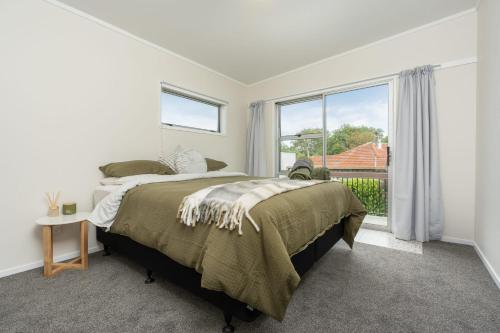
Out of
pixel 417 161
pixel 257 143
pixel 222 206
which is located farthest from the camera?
pixel 257 143

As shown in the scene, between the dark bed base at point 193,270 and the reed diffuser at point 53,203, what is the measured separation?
0.41 m

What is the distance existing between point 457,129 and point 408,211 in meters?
1.08

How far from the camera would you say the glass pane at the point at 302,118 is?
370cm

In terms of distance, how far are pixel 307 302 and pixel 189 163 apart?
201cm

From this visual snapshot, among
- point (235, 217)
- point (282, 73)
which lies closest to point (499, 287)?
point (235, 217)

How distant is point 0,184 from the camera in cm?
180

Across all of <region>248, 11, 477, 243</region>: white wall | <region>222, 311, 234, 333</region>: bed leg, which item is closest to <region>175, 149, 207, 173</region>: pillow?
<region>222, 311, 234, 333</region>: bed leg

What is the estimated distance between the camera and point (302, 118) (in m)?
3.93

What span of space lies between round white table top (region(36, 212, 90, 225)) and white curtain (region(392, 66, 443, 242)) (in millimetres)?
3395

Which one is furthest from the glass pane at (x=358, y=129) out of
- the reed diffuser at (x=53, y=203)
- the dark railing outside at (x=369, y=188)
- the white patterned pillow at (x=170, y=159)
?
the reed diffuser at (x=53, y=203)

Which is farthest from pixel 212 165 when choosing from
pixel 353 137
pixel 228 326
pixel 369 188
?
pixel 369 188

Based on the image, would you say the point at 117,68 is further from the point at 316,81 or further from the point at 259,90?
the point at 316,81

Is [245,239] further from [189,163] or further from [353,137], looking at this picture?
[353,137]

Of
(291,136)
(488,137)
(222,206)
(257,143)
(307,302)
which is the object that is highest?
(291,136)
